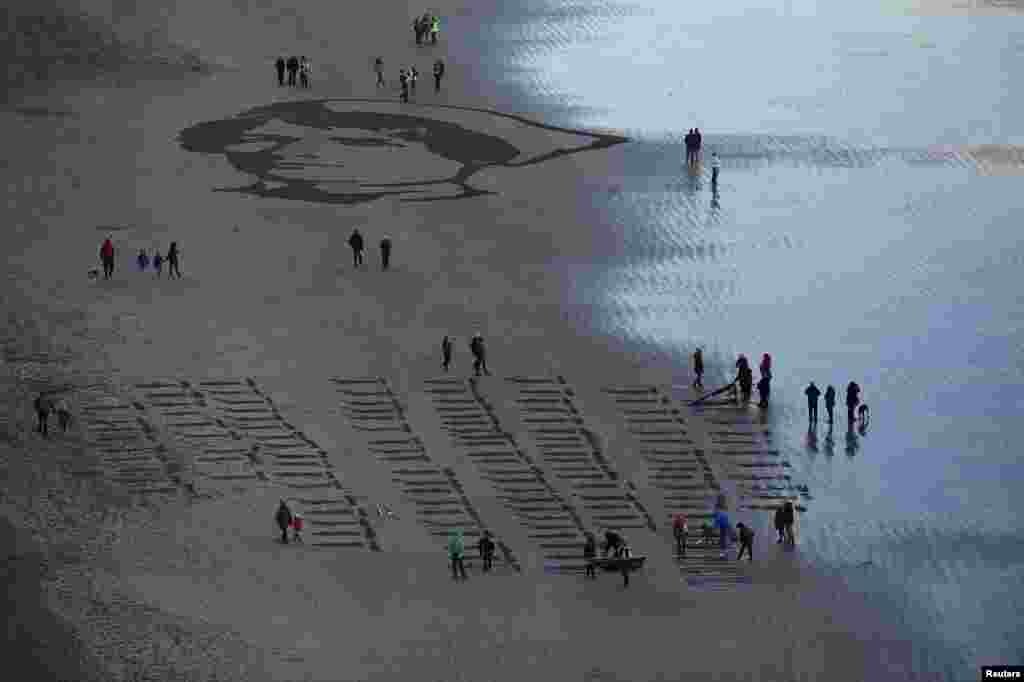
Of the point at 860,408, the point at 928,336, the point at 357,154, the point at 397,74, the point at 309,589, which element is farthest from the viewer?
the point at 397,74

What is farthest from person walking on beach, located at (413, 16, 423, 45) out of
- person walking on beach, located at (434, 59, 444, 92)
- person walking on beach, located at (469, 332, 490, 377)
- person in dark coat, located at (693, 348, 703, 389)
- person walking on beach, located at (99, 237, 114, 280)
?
person in dark coat, located at (693, 348, 703, 389)

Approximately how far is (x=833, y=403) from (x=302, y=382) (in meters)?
12.1

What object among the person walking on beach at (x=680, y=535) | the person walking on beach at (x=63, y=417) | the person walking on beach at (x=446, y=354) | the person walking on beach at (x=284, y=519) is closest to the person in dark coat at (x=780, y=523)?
the person walking on beach at (x=680, y=535)

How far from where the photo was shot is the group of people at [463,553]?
57781 mm

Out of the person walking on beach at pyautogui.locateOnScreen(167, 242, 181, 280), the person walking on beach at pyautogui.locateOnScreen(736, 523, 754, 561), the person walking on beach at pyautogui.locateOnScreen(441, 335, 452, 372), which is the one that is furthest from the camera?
the person walking on beach at pyautogui.locateOnScreen(167, 242, 181, 280)

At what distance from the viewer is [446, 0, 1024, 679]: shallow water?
200ft

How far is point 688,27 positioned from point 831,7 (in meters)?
8.45

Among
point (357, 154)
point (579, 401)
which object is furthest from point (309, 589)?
point (357, 154)

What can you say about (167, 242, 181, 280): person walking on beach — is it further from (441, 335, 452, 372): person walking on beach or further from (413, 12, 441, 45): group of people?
(413, 12, 441, 45): group of people

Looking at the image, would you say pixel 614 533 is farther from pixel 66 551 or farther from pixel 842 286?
pixel 842 286

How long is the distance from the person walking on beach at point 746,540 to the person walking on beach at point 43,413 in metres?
15.9

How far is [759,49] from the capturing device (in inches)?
4365

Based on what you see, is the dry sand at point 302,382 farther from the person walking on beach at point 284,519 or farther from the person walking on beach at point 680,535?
the person walking on beach at point 680,535

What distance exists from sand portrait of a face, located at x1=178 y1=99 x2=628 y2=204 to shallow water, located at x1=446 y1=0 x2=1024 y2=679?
9.14 ft
